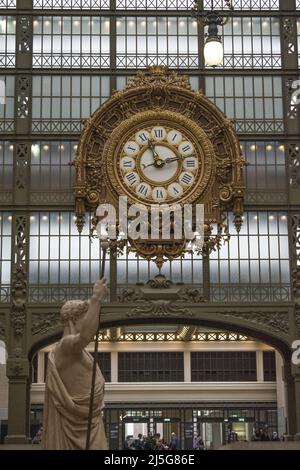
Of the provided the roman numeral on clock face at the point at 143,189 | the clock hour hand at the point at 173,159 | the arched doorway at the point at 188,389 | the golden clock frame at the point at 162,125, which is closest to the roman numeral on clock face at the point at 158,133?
the golden clock frame at the point at 162,125

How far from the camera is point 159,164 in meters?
33.3

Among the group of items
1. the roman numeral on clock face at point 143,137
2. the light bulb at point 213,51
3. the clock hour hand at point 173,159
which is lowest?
the light bulb at point 213,51

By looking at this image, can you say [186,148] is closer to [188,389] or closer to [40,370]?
[188,389]

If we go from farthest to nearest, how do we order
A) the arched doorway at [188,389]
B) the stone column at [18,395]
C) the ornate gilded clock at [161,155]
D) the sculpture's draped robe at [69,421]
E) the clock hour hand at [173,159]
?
the arched doorway at [188,389], the clock hour hand at [173,159], the ornate gilded clock at [161,155], the stone column at [18,395], the sculpture's draped robe at [69,421]

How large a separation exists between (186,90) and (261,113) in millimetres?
2817

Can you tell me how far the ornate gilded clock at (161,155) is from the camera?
33.2 meters

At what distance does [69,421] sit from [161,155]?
936 inches

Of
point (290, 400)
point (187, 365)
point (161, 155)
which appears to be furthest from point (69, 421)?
point (187, 365)

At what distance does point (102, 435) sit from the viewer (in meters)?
10.4

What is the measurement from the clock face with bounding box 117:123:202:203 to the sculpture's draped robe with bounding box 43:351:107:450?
Result: 2289cm

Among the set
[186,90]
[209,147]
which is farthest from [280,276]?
[186,90]

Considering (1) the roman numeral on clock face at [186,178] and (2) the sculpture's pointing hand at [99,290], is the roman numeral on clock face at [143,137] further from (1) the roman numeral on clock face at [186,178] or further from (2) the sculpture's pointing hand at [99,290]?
(2) the sculpture's pointing hand at [99,290]

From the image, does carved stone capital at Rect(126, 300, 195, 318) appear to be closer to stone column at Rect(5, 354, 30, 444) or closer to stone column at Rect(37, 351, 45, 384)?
stone column at Rect(5, 354, 30, 444)

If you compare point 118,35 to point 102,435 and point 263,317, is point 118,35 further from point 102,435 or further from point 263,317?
point 102,435
